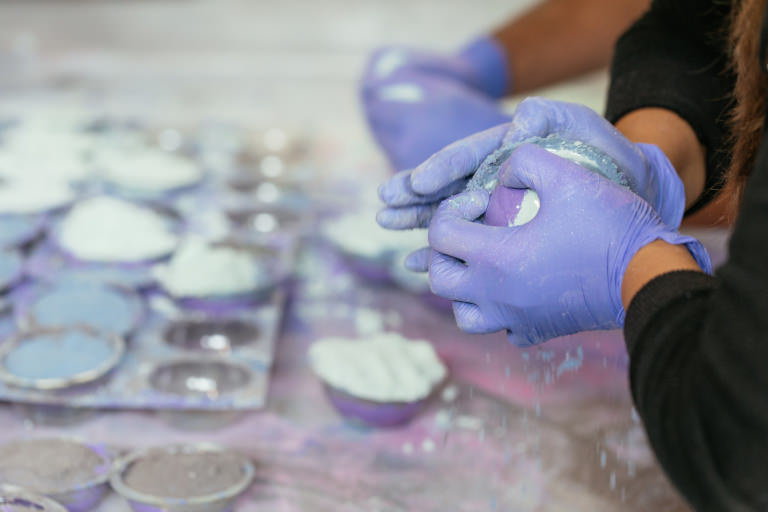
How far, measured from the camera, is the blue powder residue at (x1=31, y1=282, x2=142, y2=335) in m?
1.50

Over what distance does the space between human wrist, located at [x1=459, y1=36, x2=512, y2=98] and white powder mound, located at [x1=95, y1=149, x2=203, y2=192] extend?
0.91 metres

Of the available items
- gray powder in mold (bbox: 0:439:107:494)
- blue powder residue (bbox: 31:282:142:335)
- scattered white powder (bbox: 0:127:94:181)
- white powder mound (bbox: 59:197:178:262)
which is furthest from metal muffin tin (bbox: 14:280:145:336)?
scattered white powder (bbox: 0:127:94:181)

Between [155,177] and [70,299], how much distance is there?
633 millimetres

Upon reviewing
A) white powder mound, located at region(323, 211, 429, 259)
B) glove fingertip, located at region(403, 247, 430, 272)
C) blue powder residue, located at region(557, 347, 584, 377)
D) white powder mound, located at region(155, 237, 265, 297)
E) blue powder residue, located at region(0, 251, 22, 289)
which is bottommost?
white powder mound, located at region(323, 211, 429, 259)

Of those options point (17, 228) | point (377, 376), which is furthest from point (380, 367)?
point (17, 228)

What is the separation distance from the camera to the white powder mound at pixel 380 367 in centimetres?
131

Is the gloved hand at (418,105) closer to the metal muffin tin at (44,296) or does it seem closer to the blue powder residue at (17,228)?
the metal muffin tin at (44,296)

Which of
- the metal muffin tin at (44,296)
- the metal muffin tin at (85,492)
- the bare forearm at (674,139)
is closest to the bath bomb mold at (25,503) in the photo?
the metal muffin tin at (85,492)

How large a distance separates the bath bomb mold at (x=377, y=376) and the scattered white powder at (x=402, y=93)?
745 millimetres

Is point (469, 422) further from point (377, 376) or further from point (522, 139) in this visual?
point (522, 139)

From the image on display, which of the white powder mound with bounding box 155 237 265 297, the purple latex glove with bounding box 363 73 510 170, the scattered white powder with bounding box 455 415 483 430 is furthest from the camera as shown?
the purple latex glove with bounding box 363 73 510 170

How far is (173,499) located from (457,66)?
1.59 metres

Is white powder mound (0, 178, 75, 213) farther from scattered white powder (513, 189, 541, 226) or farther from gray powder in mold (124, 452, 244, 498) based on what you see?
scattered white powder (513, 189, 541, 226)

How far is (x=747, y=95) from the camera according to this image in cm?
93
